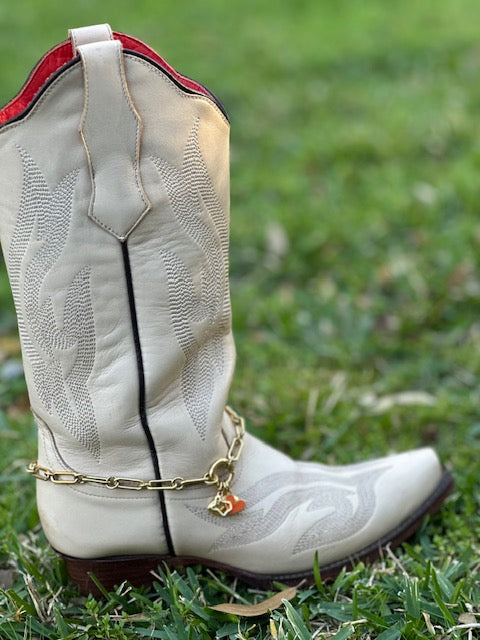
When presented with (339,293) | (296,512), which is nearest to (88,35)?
(296,512)

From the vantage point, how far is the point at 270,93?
364 cm

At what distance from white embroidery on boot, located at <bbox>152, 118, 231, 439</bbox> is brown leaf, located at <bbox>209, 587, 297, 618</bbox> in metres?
0.25

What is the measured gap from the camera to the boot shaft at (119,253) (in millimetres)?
1056

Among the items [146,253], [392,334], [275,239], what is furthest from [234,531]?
[275,239]

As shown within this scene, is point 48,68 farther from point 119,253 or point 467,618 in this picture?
point 467,618

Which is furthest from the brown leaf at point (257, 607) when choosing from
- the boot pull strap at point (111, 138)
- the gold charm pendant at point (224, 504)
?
the boot pull strap at point (111, 138)

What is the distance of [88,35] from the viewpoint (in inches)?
41.6

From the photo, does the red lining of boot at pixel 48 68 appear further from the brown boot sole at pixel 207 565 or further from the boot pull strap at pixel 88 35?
the brown boot sole at pixel 207 565

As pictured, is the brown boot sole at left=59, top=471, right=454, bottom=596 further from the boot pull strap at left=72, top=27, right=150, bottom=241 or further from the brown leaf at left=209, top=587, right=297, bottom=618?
the boot pull strap at left=72, top=27, right=150, bottom=241

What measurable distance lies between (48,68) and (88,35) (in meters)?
0.08

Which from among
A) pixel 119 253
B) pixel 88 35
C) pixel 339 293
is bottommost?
pixel 339 293

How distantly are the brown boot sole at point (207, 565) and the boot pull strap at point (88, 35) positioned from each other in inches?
28.2

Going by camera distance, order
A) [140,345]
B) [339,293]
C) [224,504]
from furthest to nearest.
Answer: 1. [339,293]
2. [224,504]
3. [140,345]

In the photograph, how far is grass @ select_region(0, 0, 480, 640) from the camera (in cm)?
126
